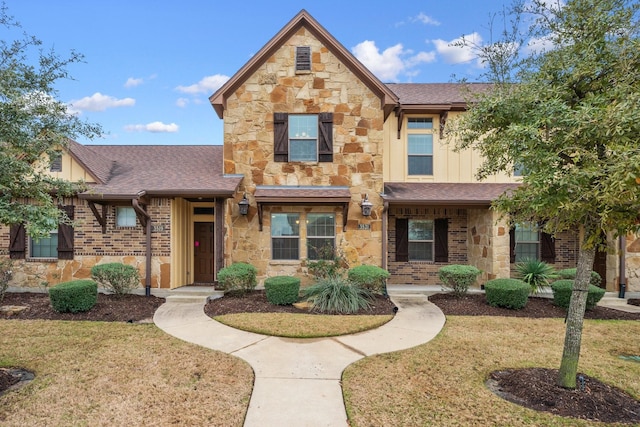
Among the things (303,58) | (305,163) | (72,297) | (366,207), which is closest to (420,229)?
(366,207)

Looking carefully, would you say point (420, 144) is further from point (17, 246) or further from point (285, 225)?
point (17, 246)

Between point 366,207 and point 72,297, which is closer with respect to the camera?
point 72,297

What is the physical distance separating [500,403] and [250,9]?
16.2 m

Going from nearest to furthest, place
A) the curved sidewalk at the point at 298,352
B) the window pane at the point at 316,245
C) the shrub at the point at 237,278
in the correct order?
the curved sidewalk at the point at 298,352
the shrub at the point at 237,278
the window pane at the point at 316,245

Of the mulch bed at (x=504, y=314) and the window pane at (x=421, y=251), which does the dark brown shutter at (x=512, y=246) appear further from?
the window pane at (x=421, y=251)

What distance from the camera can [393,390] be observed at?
161 inches

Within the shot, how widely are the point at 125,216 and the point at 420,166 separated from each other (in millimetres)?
9642

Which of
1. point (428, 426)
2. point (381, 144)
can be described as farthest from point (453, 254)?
point (428, 426)

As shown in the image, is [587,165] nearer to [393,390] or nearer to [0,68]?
[393,390]

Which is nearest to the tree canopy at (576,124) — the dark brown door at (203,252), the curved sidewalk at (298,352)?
the curved sidewalk at (298,352)

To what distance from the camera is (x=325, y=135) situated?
10102 millimetres

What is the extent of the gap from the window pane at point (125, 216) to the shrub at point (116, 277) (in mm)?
1652

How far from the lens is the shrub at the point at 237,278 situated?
8727mm

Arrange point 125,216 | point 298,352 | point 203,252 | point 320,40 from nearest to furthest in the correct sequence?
point 298,352
point 125,216
point 320,40
point 203,252
